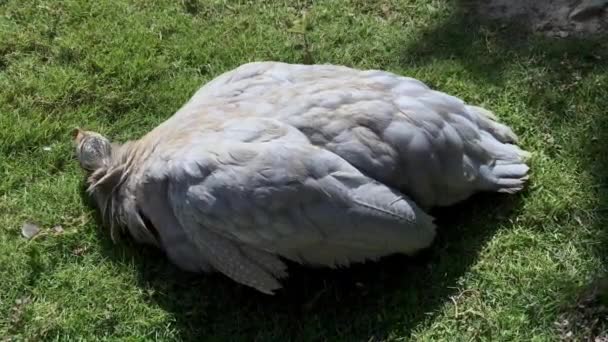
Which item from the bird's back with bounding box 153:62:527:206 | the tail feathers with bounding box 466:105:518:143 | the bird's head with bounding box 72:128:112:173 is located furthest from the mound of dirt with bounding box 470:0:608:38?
the bird's head with bounding box 72:128:112:173

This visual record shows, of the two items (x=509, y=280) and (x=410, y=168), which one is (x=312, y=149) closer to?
(x=410, y=168)

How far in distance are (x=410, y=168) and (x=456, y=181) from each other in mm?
234

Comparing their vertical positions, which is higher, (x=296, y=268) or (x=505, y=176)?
(x=505, y=176)

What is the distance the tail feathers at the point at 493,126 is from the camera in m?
3.85

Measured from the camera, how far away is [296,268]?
3.72 meters

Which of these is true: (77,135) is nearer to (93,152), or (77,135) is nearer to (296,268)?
(93,152)

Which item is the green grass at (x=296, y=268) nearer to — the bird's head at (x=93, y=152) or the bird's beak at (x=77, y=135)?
the bird's beak at (x=77, y=135)

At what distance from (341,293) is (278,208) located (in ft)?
1.78

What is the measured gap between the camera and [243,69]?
13.2 feet

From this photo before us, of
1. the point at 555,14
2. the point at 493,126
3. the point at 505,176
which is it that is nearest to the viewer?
the point at 505,176

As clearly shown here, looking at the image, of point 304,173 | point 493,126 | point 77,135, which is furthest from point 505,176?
point 77,135

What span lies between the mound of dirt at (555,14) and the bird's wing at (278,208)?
1.72m

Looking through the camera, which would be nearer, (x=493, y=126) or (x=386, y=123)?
(x=386, y=123)

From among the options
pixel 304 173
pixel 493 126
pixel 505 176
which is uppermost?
pixel 304 173
